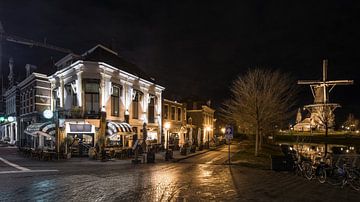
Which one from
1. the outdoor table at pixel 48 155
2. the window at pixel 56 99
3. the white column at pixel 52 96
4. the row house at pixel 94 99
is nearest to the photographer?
the outdoor table at pixel 48 155

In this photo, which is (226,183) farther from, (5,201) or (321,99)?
(321,99)

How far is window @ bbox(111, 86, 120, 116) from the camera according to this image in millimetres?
31812

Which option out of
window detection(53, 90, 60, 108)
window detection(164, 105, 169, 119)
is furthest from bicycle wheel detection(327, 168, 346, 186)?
window detection(164, 105, 169, 119)

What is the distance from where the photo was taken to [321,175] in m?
17.4

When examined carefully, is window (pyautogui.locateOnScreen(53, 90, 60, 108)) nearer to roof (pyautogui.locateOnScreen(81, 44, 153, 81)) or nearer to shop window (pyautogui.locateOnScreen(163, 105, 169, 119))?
roof (pyautogui.locateOnScreen(81, 44, 153, 81))

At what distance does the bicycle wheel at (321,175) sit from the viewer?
55.4 ft

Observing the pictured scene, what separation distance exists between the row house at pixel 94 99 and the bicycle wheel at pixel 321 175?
17.1 meters

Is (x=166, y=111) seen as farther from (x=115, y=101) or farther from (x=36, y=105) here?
(x=36, y=105)

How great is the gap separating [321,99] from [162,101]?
2077 inches

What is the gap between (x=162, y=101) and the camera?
44.4m

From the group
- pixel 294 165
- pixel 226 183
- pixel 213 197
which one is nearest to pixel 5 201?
pixel 213 197

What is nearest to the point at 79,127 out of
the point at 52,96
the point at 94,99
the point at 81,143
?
the point at 81,143

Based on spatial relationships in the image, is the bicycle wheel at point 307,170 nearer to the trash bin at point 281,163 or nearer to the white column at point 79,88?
the trash bin at point 281,163

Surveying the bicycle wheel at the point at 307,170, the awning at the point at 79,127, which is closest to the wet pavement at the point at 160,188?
the bicycle wheel at the point at 307,170
